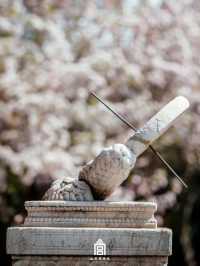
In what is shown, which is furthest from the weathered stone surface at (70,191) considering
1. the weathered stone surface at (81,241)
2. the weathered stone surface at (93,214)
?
the weathered stone surface at (81,241)

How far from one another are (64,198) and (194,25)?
8.22m

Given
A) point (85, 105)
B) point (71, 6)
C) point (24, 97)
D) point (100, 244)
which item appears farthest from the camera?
point (71, 6)

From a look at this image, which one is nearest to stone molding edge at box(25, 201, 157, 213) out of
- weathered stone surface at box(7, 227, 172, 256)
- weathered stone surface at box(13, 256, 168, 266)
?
weathered stone surface at box(7, 227, 172, 256)

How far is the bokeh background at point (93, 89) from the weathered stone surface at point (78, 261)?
6.24m

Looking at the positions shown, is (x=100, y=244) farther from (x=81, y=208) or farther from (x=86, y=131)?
(x=86, y=131)

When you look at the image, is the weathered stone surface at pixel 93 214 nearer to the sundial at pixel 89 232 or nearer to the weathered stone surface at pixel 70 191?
the sundial at pixel 89 232

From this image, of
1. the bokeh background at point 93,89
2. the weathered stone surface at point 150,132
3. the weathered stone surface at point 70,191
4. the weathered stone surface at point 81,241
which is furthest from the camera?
the bokeh background at point 93,89

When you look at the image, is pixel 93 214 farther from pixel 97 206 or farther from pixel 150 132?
pixel 150 132

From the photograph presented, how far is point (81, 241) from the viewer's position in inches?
211

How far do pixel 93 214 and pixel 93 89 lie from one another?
7301 millimetres

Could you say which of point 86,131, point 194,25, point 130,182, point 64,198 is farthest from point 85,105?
point 64,198

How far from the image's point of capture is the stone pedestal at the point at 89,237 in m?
5.37

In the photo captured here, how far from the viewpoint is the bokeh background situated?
12.2 m

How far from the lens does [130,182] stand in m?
12.9
